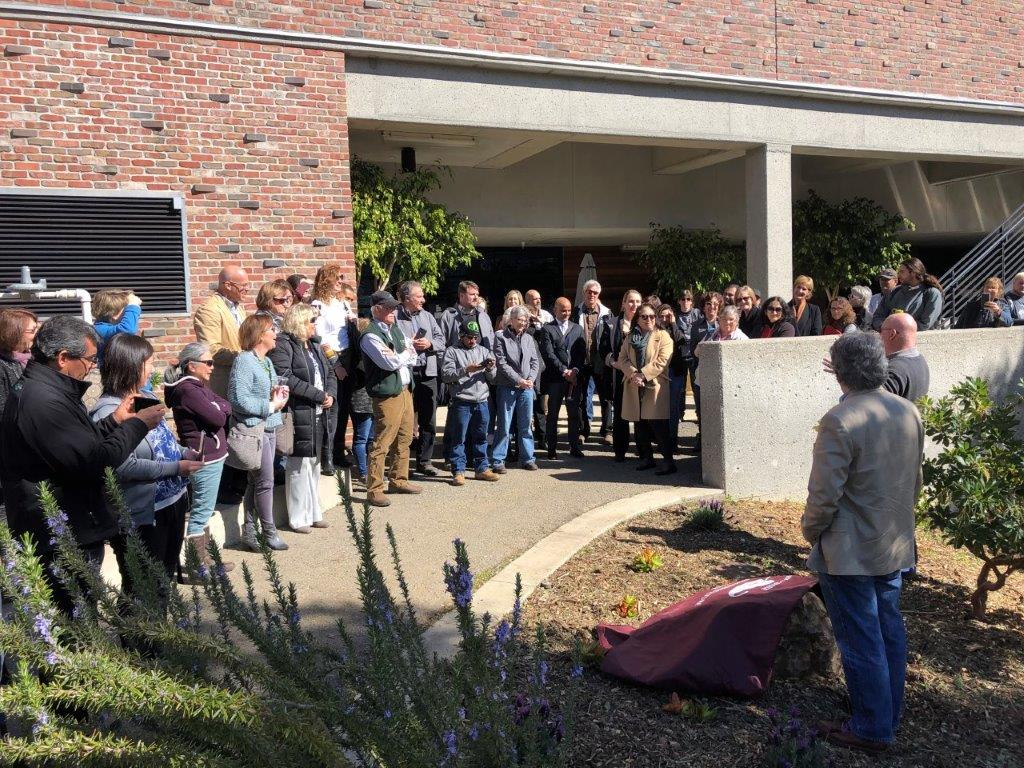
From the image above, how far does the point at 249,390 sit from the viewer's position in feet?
21.2

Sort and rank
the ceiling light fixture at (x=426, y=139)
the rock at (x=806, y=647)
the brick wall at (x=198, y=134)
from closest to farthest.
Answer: the rock at (x=806, y=647), the brick wall at (x=198, y=134), the ceiling light fixture at (x=426, y=139)

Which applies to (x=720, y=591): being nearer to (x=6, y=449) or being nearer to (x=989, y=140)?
(x=6, y=449)

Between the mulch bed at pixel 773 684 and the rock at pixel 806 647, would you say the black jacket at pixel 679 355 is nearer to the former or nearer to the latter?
the mulch bed at pixel 773 684

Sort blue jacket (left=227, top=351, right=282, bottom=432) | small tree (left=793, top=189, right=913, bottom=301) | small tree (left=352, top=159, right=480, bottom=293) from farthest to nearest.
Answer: small tree (left=793, top=189, right=913, bottom=301), small tree (left=352, top=159, right=480, bottom=293), blue jacket (left=227, top=351, right=282, bottom=432)

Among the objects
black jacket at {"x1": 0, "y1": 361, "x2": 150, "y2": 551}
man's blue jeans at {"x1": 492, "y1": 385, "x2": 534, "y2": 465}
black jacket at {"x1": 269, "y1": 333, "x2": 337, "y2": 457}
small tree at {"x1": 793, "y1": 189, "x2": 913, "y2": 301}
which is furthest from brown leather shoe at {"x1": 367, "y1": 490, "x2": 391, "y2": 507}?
small tree at {"x1": 793, "y1": 189, "x2": 913, "y2": 301}

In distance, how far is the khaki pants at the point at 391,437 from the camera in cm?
783

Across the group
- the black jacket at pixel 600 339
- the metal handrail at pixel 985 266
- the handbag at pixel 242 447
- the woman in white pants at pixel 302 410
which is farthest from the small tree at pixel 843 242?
the handbag at pixel 242 447

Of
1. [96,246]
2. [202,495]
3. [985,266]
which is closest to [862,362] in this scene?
[202,495]

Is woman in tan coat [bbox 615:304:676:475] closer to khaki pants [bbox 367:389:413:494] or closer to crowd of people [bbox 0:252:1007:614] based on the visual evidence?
crowd of people [bbox 0:252:1007:614]

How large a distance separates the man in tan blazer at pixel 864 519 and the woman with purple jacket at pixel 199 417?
352 cm

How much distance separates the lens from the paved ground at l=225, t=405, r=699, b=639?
5.77 m

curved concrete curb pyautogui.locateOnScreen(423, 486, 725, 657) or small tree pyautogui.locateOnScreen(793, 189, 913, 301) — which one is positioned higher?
small tree pyautogui.locateOnScreen(793, 189, 913, 301)

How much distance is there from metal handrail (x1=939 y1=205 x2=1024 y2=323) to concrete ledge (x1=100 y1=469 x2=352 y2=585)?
10888 millimetres

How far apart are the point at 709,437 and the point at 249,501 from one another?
13.2 feet
